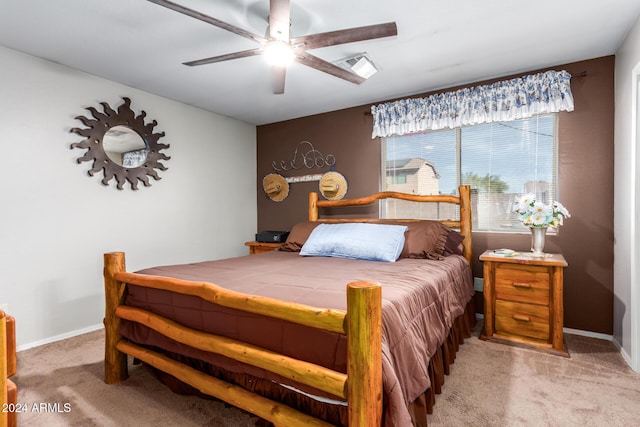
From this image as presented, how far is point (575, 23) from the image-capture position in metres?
2.22

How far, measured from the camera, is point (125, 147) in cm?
327

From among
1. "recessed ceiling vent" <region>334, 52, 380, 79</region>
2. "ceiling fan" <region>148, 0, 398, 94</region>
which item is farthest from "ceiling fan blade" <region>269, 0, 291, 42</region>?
"recessed ceiling vent" <region>334, 52, 380, 79</region>

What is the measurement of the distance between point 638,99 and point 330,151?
9.11ft

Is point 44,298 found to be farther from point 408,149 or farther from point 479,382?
point 408,149

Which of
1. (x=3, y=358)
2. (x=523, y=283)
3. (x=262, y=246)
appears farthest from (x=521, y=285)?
(x=3, y=358)

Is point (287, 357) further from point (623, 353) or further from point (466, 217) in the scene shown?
point (623, 353)

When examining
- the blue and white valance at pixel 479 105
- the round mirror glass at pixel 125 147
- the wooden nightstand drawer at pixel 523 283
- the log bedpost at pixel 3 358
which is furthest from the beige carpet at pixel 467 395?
the blue and white valance at pixel 479 105

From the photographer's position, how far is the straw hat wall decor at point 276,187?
176 inches

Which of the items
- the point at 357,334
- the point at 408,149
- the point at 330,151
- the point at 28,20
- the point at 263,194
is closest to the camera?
the point at 357,334

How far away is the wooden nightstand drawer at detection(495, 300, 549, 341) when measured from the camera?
8.17 ft

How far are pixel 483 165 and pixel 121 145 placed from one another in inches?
141

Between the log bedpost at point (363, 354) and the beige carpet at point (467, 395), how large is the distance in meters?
0.77

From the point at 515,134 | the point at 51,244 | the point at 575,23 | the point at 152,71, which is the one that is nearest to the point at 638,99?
the point at 575,23

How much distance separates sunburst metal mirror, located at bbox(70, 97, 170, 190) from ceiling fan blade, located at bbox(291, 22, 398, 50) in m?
2.18
